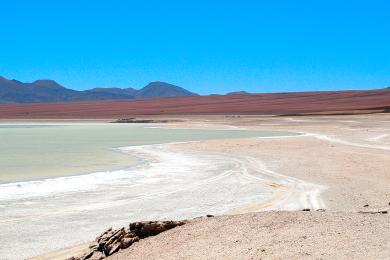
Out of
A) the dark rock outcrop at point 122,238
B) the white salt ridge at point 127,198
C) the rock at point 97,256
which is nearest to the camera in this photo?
the rock at point 97,256

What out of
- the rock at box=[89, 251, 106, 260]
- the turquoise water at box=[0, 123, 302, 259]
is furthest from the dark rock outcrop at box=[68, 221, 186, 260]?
the turquoise water at box=[0, 123, 302, 259]

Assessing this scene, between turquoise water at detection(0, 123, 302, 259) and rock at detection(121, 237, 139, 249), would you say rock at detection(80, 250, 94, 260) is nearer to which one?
rock at detection(121, 237, 139, 249)

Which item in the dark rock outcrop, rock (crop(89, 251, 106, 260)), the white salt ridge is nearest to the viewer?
rock (crop(89, 251, 106, 260))

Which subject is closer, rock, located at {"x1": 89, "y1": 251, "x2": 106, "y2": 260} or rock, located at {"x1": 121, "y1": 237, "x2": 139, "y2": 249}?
rock, located at {"x1": 89, "y1": 251, "x2": 106, "y2": 260}

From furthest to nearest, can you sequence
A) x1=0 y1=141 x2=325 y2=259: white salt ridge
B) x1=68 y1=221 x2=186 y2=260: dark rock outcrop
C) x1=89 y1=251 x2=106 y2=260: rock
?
x1=0 y1=141 x2=325 y2=259: white salt ridge, x1=68 y1=221 x2=186 y2=260: dark rock outcrop, x1=89 y1=251 x2=106 y2=260: rock

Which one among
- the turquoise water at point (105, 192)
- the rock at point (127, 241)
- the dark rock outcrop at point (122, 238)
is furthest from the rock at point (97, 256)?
the turquoise water at point (105, 192)

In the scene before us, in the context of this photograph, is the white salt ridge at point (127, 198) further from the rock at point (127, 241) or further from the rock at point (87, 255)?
the rock at point (127, 241)

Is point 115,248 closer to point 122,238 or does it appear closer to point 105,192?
point 122,238

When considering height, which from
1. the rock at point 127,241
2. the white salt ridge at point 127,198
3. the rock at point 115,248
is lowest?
the white salt ridge at point 127,198

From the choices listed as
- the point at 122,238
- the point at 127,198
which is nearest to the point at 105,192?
the point at 127,198

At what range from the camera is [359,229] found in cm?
549

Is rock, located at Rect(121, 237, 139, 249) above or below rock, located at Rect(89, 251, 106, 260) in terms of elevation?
above

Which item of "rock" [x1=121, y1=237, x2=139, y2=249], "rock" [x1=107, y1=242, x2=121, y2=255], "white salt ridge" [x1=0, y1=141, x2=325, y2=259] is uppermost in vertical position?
"rock" [x1=121, y1=237, x2=139, y2=249]

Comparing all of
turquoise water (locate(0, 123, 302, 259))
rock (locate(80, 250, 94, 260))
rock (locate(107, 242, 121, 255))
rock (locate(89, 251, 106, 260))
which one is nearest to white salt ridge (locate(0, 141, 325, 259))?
turquoise water (locate(0, 123, 302, 259))
